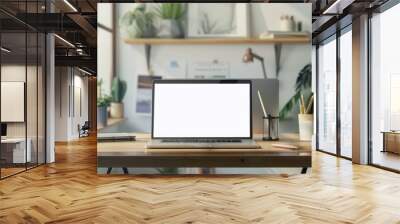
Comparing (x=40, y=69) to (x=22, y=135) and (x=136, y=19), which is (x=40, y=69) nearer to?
(x=22, y=135)

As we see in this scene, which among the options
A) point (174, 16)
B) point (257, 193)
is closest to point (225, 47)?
point (174, 16)

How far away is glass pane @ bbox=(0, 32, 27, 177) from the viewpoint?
17.3 ft

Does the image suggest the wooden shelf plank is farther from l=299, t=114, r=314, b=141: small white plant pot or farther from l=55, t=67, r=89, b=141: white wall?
l=55, t=67, r=89, b=141: white wall

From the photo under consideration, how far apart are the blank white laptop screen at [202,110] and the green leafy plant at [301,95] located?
51cm

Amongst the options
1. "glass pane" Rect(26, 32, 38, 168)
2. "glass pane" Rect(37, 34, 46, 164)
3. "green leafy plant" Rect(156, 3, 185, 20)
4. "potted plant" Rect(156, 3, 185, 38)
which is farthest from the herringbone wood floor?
"green leafy plant" Rect(156, 3, 185, 20)

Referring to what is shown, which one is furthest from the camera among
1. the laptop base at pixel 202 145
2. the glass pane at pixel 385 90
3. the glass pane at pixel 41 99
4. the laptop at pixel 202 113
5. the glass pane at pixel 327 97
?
the glass pane at pixel 327 97

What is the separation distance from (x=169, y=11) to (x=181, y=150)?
5.28 feet

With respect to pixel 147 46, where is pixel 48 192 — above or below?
below

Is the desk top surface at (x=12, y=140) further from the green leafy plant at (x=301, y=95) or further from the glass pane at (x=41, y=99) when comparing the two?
the green leafy plant at (x=301, y=95)

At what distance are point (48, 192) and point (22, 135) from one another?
190cm

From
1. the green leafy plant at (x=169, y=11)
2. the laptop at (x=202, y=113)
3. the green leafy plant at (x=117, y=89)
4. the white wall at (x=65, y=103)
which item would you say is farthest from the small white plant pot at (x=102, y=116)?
the white wall at (x=65, y=103)

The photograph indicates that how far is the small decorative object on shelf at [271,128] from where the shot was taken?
14.5ft

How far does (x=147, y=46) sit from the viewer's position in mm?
4520

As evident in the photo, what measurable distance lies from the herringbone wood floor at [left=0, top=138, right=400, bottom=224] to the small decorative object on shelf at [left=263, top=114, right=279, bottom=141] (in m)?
0.60
